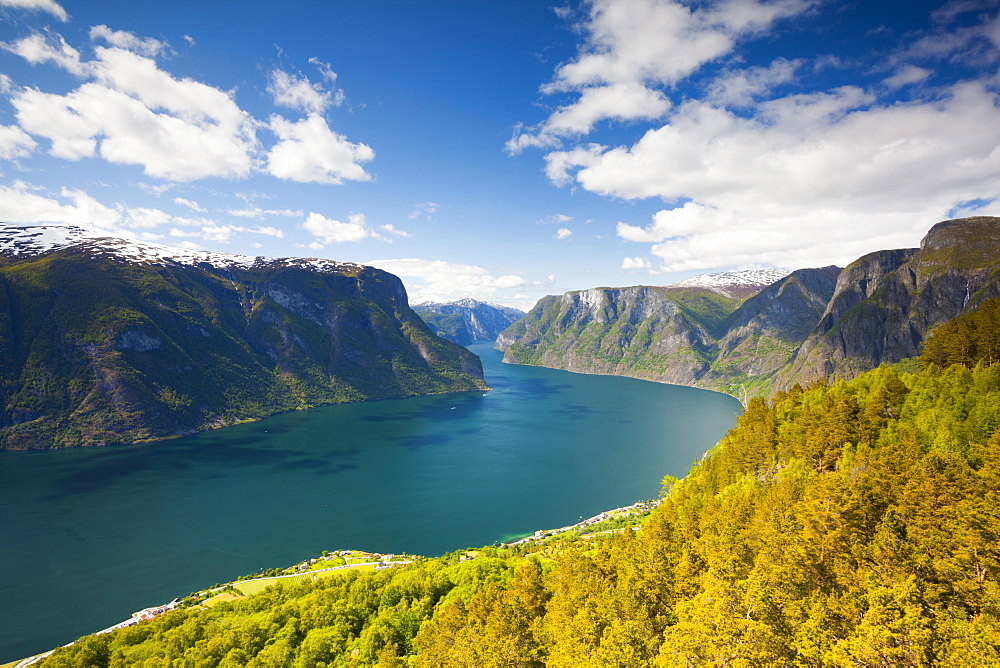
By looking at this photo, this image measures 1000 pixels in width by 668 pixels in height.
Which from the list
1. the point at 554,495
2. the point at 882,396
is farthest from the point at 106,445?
the point at 882,396

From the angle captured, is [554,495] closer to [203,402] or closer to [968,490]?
[968,490]

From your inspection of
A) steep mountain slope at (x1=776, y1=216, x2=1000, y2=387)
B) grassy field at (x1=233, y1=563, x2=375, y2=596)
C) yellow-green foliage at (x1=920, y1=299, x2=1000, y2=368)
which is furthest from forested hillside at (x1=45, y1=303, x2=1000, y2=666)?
steep mountain slope at (x1=776, y1=216, x2=1000, y2=387)

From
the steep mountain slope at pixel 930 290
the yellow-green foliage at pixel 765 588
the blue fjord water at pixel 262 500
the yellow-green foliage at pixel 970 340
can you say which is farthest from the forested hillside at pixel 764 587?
the steep mountain slope at pixel 930 290

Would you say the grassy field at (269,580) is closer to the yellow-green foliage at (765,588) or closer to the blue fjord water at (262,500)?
the yellow-green foliage at (765,588)

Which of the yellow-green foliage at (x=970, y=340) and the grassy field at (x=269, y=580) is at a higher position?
the yellow-green foliage at (x=970, y=340)

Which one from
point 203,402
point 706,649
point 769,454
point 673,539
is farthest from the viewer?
point 203,402

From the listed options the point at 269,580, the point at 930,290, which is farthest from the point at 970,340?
the point at 930,290

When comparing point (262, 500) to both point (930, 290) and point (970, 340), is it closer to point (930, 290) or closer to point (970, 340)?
point (970, 340)
